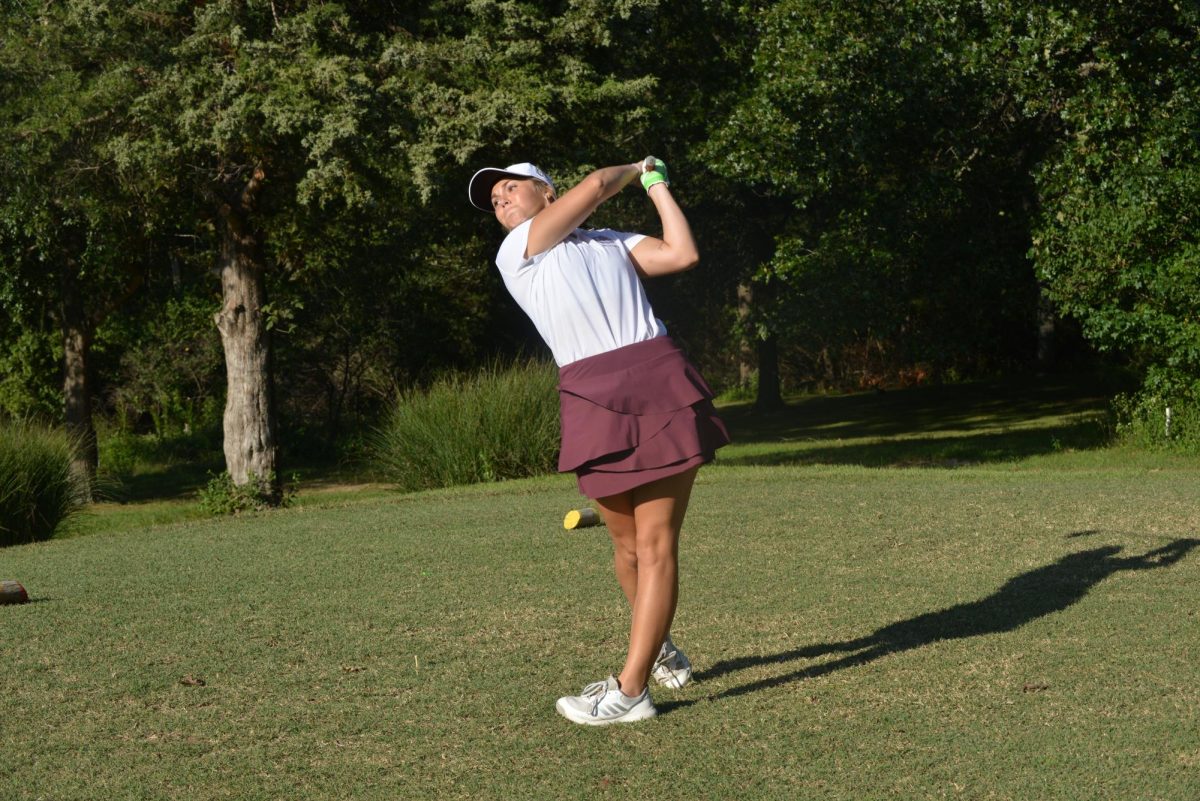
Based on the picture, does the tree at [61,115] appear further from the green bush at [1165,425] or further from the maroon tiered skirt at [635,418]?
the green bush at [1165,425]

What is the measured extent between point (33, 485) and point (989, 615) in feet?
31.5

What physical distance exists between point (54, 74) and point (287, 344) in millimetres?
10104

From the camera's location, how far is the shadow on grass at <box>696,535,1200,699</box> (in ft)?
19.2

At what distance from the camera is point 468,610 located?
284 inches

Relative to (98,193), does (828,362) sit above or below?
below

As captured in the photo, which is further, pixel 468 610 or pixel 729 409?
pixel 729 409

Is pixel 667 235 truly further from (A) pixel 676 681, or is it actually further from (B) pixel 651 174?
(A) pixel 676 681

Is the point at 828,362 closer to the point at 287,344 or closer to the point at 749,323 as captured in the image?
the point at 749,323

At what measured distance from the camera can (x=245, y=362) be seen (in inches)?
666

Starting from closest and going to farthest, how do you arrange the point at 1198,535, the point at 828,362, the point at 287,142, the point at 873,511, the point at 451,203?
the point at 1198,535, the point at 873,511, the point at 287,142, the point at 451,203, the point at 828,362

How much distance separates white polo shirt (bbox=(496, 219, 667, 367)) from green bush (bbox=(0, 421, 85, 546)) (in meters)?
9.52

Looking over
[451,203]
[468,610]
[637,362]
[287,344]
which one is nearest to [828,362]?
[287,344]

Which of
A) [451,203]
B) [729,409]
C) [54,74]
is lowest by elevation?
[729,409]

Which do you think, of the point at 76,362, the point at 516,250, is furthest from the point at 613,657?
the point at 76,362
